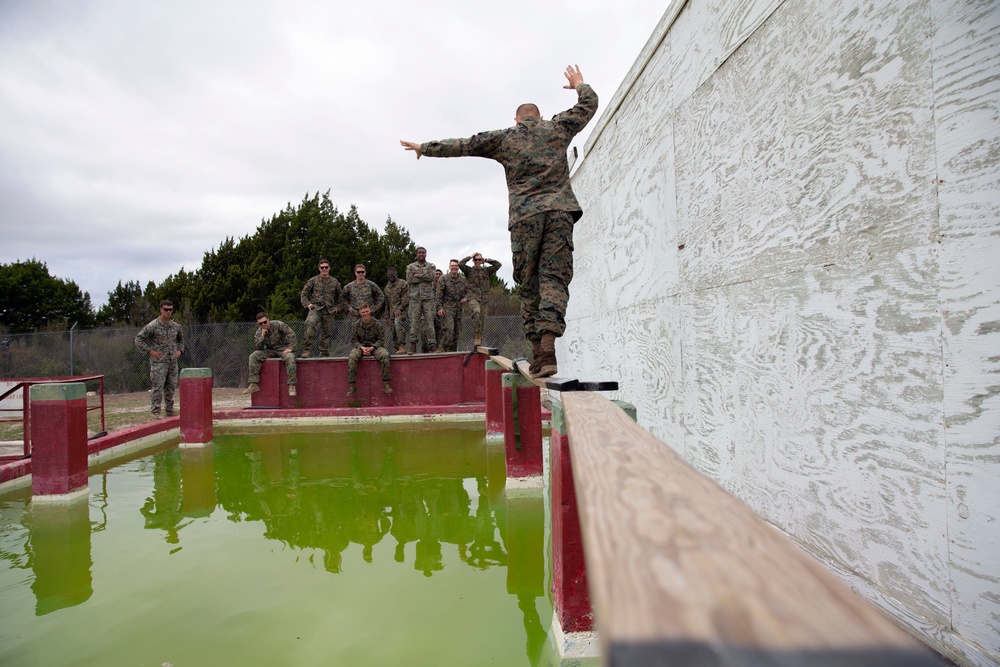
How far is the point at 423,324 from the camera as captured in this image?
32.3 ft

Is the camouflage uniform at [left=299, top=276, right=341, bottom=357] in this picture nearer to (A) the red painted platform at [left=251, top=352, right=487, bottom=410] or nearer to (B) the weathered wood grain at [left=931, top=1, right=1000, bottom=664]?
(A) the red painted platform at [left=251, top=352, right=487, bottom=410]

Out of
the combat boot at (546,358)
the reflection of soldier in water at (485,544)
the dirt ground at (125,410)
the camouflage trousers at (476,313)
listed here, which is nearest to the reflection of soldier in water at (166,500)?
the reflection of soldier in water at (485,544)

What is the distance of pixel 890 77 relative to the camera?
1.71m

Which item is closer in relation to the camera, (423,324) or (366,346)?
(366,346)

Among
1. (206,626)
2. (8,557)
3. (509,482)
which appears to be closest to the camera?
(206,626)

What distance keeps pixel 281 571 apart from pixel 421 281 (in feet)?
23.4

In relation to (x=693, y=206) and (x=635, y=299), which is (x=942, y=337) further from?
(x=635, y=299)

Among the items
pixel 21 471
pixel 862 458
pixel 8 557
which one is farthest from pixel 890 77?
pixel 21 471

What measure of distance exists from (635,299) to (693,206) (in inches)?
50.0

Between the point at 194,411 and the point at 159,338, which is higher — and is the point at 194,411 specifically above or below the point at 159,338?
below

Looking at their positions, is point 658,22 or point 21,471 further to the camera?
point 21,471

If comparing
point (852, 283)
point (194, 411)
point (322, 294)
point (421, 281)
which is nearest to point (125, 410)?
point (322, 294)

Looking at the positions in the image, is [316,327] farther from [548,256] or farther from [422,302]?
[548,256]

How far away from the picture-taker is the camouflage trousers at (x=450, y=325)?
34.2 ft
